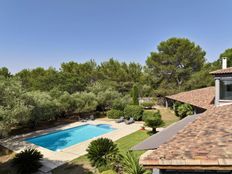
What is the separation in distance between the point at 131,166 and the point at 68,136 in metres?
17.8

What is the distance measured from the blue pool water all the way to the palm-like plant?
1207 centimetres

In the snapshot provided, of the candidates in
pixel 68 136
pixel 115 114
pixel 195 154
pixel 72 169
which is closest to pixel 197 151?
pixel 195 154

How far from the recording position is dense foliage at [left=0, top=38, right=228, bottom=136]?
35531 mm

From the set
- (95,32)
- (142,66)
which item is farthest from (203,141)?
(142,66)

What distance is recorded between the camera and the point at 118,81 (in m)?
53.8

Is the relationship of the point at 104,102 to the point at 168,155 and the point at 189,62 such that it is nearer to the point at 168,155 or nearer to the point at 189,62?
the point at 189,62

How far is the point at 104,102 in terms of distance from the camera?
4066cm

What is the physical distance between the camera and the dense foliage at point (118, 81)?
35.5m

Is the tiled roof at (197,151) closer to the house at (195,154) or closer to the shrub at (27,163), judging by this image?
the house at (195,154)

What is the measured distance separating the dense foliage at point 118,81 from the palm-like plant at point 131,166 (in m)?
18.6

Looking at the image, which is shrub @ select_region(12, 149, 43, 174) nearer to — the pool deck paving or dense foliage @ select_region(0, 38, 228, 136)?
the pool deck paving

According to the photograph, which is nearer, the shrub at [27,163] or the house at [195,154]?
the house at [195,154]

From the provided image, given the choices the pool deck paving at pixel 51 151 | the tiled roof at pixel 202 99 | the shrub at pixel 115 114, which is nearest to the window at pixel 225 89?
the tiled roof at pixel 202 99

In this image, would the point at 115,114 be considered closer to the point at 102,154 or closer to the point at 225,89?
the point at 102,154
